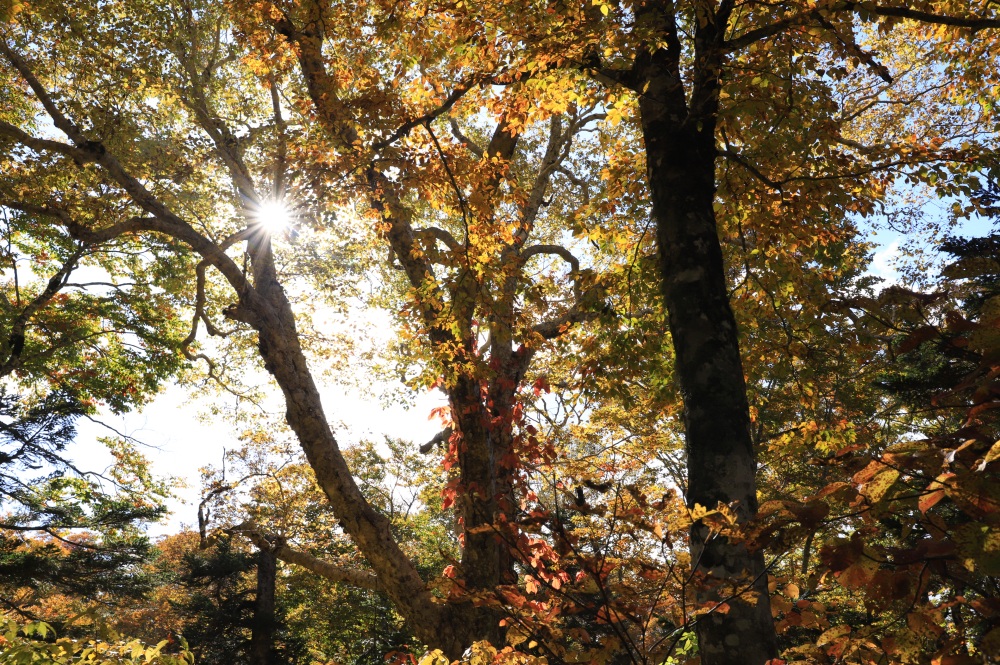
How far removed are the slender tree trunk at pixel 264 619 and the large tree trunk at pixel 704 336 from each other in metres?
13.1

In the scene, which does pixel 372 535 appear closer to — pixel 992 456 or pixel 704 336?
pixel 704 336

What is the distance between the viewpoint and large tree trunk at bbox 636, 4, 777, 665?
256 centimetres

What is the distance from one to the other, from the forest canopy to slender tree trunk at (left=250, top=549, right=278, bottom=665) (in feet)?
0.32

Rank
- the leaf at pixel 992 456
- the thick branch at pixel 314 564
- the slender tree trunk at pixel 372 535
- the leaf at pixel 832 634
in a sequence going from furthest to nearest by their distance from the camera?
the thick branch at pixel 314 564, the slender tree trunk at pixel 372 535, the leaf at pixel 832 634, the leaf at pixel 992 456

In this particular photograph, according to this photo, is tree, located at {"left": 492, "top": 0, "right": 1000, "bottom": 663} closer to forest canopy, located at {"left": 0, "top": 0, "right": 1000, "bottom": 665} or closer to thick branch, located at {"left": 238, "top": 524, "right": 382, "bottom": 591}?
forest canopy, located at {"left": 0, "top": 0, "right": 1000, "bottom": 665}

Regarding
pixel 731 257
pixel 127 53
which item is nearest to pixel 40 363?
pixel 127 53

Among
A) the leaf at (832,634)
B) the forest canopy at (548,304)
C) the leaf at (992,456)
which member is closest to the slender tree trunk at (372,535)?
the forest canopy at (548,304)

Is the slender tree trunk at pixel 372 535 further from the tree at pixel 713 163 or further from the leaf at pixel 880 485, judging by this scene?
the leaf at pixel 880 485

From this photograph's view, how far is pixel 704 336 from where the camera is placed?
302 cm

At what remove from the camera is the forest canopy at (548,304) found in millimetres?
2252

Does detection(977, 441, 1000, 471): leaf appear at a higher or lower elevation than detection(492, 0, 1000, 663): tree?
lower

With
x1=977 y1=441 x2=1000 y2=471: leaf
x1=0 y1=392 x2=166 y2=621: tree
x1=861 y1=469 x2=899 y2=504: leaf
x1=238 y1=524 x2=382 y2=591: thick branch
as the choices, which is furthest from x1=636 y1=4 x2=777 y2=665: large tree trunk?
x1=0 y1=392 x2=166 y2=621: tree

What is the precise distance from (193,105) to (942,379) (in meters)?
9.50

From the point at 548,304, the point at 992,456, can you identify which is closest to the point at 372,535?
the point at 548,304
